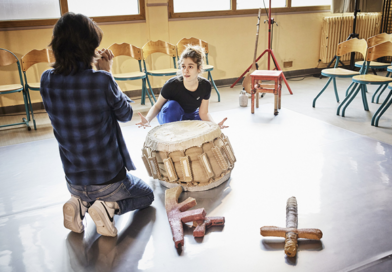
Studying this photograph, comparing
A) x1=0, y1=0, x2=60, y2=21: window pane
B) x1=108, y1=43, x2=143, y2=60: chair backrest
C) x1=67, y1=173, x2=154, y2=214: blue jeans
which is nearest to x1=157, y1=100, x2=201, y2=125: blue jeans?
x1=67, y1=173, x2=154, y2=214: blue jeans

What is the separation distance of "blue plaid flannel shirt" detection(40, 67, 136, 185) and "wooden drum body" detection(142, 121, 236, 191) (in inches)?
15.6

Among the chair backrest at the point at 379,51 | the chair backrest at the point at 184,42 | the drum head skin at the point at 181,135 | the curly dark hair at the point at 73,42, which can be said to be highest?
the curly dark hair at the point at 73,42

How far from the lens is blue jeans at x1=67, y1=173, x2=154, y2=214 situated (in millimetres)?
1985

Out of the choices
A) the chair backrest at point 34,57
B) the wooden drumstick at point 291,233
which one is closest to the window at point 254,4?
the chair backrest at point 34,57

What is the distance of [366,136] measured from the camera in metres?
3.38

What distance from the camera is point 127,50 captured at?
490 centimetres

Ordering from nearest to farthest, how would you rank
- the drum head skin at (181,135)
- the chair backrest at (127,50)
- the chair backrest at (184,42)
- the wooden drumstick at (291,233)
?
the wooden drumstick at (291,233) < the drum head skin at (181,135) < the chair backrest at (127,50) < the chair backrest at (184,42)

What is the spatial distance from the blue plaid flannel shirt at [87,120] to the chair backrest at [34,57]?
9.54 ft

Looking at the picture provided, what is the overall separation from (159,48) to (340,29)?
3602 mm

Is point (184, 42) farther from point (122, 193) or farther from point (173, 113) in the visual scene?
point (122, 193)

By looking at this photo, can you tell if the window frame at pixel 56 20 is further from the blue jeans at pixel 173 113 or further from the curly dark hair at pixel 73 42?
the curly dark hair at pixel 73 42

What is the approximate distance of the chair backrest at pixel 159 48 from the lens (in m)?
5.05

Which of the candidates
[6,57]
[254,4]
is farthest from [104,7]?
[254,4]

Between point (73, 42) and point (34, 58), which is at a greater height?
point (73, 42)
